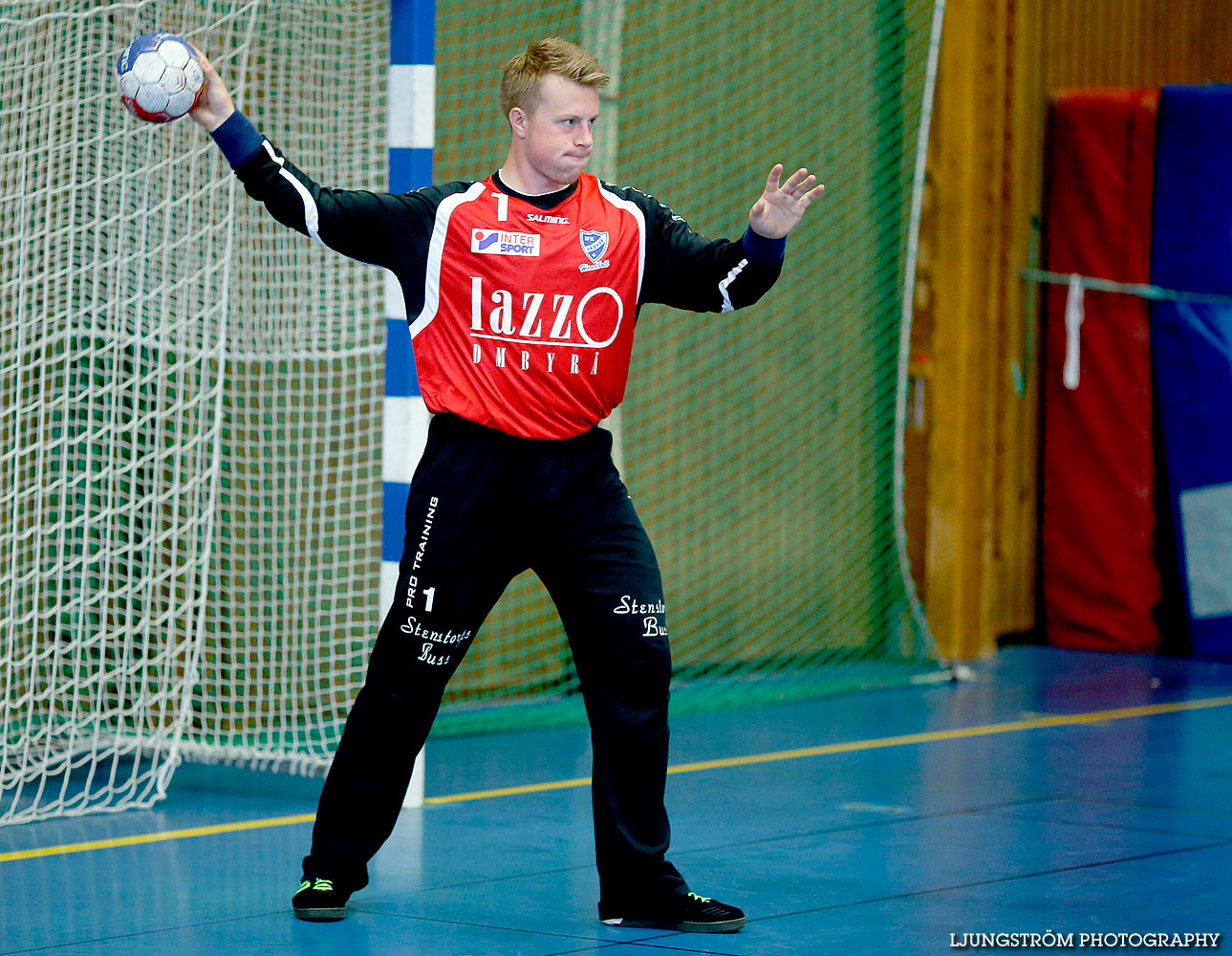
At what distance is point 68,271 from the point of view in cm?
588

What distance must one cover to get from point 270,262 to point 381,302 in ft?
1.41

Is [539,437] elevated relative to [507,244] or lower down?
lower down

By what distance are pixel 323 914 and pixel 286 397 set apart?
9.18ft

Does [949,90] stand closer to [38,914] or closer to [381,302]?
[381,302]

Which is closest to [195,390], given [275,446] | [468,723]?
[275,446]

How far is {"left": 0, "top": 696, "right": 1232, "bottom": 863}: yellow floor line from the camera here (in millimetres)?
5402

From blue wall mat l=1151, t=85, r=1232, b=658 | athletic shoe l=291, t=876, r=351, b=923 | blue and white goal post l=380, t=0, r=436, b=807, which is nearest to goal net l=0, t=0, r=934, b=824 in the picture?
blue and white goal post l=380, t=0, r=436, b=807

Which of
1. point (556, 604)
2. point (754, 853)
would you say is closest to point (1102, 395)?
point (754, 853)

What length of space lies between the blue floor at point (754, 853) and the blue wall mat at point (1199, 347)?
2233mm

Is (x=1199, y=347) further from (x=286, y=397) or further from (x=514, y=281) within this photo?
(x=514, y=281)

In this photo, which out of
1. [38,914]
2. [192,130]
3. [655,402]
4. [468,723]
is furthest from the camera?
[655,402]

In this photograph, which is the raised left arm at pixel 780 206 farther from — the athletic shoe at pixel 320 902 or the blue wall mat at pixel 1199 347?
the blue wall mat at pixel 1199 347

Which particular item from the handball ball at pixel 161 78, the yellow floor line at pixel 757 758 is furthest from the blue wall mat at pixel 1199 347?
the handball ball at pixel 161 78

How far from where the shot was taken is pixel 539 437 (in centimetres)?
434
